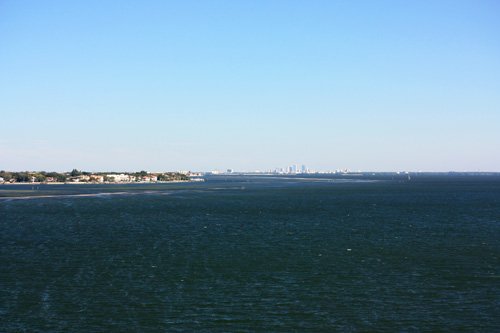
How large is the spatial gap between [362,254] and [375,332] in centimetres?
2223

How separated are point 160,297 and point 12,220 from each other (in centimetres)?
5537

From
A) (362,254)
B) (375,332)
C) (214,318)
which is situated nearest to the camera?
(375,332)

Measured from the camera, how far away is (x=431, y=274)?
3981cm

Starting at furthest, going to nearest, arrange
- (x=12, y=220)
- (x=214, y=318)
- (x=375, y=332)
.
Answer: (x=12, y=220) < (x=214, y=318) < (x=375, y=332)

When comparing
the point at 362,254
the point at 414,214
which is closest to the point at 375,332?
the point at 362,254

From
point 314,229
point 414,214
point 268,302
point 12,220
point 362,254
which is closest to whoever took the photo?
point 268,302

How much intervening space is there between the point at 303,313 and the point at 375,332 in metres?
4.66

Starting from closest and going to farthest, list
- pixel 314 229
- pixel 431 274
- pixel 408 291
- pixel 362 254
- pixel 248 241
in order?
pixel 408 291
pixel 431 274
pixel 362 254
pixel 248 241
pixel 314 229

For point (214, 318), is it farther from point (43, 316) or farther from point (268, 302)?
point (43, 316)

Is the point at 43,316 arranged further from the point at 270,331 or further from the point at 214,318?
the point at 270,331

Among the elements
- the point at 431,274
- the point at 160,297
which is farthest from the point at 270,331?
the point at 431,274

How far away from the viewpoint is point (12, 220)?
78688mm

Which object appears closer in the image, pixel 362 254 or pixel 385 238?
pixel 362 254

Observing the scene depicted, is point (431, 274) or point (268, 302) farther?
point (431, 274)
